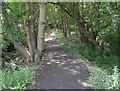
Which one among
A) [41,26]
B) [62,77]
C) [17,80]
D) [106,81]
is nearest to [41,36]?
[41,26]

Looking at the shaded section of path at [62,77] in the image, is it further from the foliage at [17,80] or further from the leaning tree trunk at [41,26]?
the leaning tree trunk at [41,26]

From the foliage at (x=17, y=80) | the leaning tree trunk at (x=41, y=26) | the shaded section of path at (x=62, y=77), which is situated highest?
the leaning tree trunk at (x=41, y=26)

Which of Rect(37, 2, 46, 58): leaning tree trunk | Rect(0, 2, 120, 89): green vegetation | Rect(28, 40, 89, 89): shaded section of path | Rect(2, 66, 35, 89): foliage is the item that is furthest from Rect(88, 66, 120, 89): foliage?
Rect(37, 2, 46, 58): leaning tree trunk

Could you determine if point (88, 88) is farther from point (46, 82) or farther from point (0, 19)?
point (0, 19)

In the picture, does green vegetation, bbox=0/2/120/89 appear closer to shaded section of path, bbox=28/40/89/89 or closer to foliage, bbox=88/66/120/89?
foliage, bbox=88/66/120/89

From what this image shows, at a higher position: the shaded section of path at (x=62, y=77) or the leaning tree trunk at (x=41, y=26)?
the leaning tree trunk at (x=41, y=26)

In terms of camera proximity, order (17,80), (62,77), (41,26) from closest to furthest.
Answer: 1. (17,80)
2. (62,77)
3. (41,26)

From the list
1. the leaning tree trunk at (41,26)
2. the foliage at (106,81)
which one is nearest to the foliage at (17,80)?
the foliage at (106,81)

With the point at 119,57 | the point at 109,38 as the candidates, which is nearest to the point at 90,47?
the point at 109,38

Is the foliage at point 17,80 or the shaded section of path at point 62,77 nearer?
the foliage at point 17,80

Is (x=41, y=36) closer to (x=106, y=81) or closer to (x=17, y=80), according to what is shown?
(x=17, y=80)

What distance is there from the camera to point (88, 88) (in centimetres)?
560

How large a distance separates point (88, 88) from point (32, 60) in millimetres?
3625

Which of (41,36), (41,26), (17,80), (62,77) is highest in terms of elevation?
(41,26)
